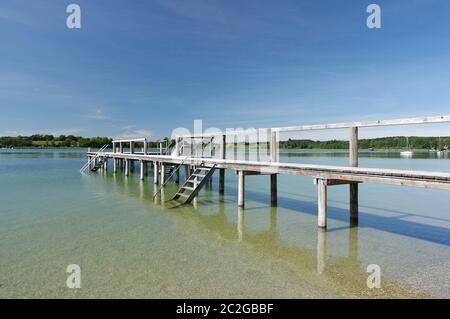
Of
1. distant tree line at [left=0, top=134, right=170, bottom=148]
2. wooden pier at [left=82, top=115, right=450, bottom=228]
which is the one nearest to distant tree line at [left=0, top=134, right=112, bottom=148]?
distant tree line at [left=0, top=134, right=170, bottom=148]

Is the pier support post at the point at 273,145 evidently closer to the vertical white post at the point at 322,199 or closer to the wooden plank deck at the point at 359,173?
the wooden plank deck at the point at 359,173

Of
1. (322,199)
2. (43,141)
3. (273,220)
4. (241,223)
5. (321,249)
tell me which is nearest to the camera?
(321,249)

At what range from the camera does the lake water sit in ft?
14.4

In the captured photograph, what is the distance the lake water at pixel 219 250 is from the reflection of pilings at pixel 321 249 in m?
0.04

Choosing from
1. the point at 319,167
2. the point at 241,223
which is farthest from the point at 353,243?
the point at 241,223

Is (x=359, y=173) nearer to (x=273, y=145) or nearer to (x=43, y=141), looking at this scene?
(x=273, y=145)

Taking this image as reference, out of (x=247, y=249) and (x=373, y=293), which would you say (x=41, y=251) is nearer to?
(x=247, y=249)

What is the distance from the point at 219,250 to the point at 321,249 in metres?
2.16

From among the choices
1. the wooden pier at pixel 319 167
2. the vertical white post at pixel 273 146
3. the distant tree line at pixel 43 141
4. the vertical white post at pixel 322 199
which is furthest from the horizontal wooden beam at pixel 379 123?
the distant tree line at pixel 43 141

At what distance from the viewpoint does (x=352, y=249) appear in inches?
244

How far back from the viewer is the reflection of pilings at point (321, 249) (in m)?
5.24

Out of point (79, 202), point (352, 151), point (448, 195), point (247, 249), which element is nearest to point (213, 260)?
point (247, 249)

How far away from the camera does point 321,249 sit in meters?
6.19

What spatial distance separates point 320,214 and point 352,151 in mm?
1847
